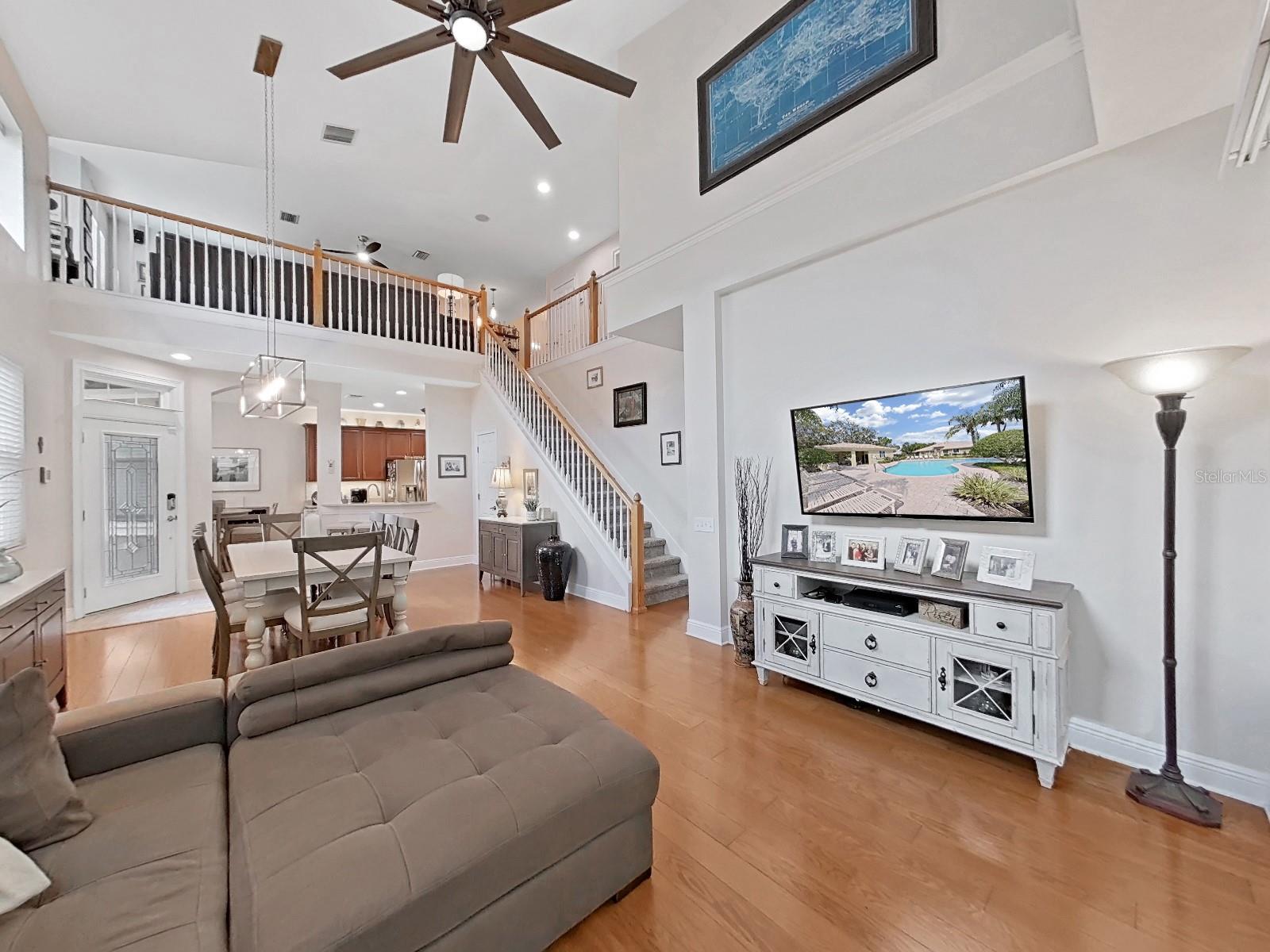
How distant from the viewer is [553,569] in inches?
221

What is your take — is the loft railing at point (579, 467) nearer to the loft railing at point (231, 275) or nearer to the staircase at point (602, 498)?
the staircase at point (602, 498)

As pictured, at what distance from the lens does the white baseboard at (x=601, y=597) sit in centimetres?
521

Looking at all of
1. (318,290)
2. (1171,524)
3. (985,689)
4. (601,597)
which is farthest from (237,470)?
(1171,524)

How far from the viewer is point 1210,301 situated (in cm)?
215

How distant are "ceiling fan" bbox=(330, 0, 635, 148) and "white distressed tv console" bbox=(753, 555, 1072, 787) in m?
3.13

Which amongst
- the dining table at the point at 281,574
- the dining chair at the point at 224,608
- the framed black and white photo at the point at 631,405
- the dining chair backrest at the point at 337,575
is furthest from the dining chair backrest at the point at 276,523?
the framed black and white photo at the point at 631,405

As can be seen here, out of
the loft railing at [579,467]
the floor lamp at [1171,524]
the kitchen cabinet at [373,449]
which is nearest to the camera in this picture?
the floor lamp at [1171,524]

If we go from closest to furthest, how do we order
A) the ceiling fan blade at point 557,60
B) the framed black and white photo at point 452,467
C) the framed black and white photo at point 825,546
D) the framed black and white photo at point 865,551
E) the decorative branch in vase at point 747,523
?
the ceiling fan blade at point 557,60 → the framed black and white photo at point 865,551 → the framed black and white photo at point 825,546 → the decorative branch in vase at point 747,523 → the framed black and white photo at point 452,467

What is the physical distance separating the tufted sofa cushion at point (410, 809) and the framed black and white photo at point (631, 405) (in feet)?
15.4

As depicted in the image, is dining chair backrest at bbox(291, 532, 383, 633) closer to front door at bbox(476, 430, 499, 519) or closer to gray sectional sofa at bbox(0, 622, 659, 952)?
gray sectional sofa at bbox(0, 622, 659, 952)

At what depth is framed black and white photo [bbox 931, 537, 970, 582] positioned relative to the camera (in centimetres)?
261

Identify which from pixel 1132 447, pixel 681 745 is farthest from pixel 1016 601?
pixel 681 745

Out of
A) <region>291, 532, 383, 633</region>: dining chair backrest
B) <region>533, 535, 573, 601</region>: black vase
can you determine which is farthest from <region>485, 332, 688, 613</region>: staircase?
<region>291, 532, 383, 633</region>: dining chair backrest

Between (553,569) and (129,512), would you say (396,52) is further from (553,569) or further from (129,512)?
(129,512)
